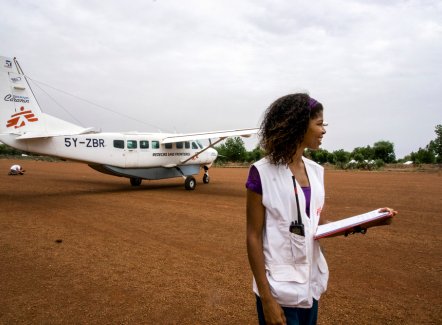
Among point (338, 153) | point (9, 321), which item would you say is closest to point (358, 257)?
point (9, 321)

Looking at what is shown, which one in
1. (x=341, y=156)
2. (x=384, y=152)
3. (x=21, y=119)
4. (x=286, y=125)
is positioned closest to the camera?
(x=286, y=125)

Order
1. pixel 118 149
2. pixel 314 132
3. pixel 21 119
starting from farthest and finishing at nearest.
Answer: pixel 118 149 < pixel 21 119 < pixel 314 132

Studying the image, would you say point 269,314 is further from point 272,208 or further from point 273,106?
point 273,106

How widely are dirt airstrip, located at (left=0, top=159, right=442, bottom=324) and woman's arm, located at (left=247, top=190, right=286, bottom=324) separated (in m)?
2.09

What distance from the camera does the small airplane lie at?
42.1 ft

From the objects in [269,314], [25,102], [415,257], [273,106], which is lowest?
[415,257]

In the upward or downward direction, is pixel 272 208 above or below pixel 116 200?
above

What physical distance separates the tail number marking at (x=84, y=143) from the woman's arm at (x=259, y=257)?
13289 millimetres

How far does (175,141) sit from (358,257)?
12729 mm

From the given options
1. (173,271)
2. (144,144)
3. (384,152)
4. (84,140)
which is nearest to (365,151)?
(384,152)

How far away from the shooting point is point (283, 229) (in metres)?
1.86

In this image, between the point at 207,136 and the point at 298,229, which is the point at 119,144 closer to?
the point at 207,136

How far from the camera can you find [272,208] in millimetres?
1841

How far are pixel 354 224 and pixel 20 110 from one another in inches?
558
